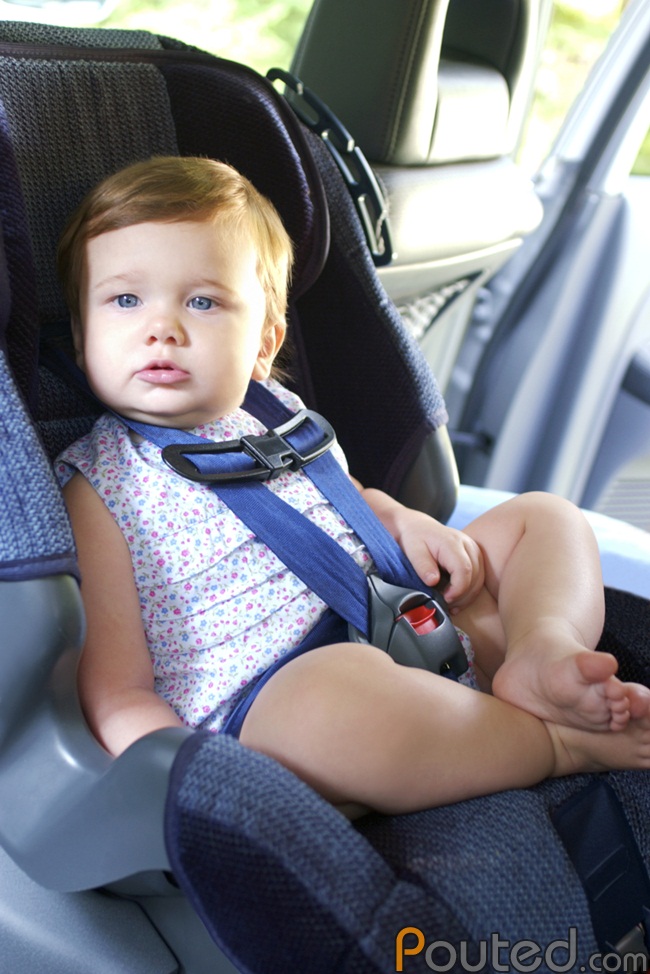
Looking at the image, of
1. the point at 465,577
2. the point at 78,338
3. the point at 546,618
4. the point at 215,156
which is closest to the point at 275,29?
the point at 215,156

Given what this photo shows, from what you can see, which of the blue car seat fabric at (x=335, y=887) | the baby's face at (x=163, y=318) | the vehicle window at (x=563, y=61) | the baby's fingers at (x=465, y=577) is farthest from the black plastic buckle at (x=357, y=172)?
the vehicle window at (x=563, y=61)

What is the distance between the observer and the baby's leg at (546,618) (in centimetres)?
88

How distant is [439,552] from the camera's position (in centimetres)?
113

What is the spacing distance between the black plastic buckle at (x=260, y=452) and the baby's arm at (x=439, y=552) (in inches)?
5.1

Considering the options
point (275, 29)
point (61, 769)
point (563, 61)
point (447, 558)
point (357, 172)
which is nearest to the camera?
point (61, 769)

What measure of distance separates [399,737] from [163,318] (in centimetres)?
43

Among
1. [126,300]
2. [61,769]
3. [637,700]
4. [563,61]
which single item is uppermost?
[563,61]

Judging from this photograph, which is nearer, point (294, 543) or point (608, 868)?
point (608, 868)

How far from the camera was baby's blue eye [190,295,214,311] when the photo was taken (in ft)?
3.36

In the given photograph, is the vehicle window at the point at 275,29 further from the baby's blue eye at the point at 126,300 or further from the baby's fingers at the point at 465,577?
the baby's fingers at the point at 465,577

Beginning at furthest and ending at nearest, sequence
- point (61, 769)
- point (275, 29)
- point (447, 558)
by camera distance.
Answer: point (275, 29) < point (447, 558) < point (61, 769)

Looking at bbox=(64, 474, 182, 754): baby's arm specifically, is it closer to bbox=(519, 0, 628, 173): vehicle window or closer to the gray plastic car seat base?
the gray plastic car seat base

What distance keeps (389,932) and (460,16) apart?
1728 mm

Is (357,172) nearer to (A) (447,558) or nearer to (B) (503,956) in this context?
(A) (447,558)
